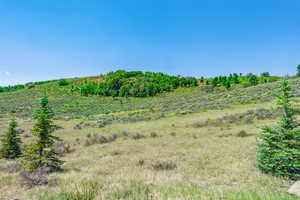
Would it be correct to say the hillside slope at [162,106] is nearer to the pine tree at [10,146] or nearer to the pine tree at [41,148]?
the pine tree at [10,146]

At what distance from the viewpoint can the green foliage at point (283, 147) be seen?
15.4 ft

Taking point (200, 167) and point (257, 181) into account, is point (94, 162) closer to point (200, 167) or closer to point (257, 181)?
point (200, 167)

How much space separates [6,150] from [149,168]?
7874mm

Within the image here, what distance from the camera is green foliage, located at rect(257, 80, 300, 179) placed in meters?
4.68

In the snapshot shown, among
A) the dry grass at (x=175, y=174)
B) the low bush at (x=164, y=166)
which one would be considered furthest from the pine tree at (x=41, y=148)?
the low bush at (x=164, y=166)

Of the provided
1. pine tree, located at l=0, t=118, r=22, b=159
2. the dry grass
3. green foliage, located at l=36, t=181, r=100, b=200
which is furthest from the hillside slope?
green foliage, located at l=36, t=181, r=100, b=200

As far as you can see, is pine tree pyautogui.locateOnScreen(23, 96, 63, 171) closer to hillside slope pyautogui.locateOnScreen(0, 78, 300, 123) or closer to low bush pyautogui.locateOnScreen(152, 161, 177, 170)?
low bush pyautogui.locateOnScreen(152, 161, 177, 170)

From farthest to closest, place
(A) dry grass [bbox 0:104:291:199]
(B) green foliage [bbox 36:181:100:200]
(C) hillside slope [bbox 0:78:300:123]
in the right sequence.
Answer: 1. (C) hillside slope [bbox 0:78:300:123]
2. (A) dry grass [bbox 0:104:291:199]
3. (B) green foliage [bbox 36:181:100:200]

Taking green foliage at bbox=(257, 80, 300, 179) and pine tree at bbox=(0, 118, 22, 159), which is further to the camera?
pine tree at bbox=(0, 118, 22, 159)

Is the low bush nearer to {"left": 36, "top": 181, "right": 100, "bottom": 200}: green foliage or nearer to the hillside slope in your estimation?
{"left": 36, "top": 181, "right": 100, "bottom": 200}: green foliage

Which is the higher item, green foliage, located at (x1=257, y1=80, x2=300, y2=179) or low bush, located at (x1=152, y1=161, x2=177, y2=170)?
green foliage, located at (x1=257, y1=80, x2=300, y2=179)

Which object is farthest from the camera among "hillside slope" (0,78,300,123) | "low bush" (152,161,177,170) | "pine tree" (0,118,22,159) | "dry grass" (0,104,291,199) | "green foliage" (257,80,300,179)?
"hillside slope" (0,78,300,123)

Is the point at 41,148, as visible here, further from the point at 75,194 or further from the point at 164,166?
the point at 164,166

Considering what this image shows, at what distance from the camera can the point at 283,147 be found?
4809mm
